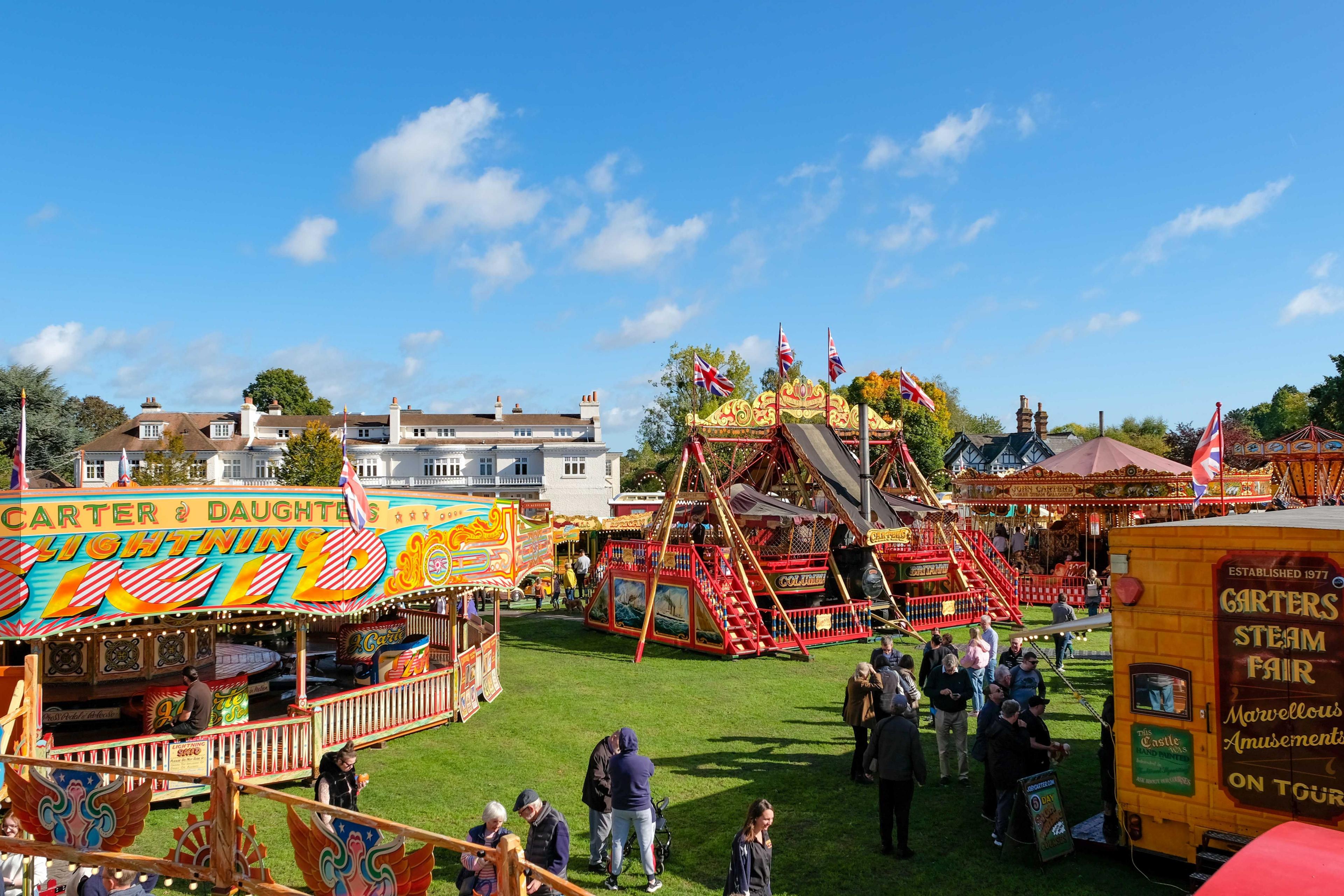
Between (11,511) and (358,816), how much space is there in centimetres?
690

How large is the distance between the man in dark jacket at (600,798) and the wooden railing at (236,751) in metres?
4.57

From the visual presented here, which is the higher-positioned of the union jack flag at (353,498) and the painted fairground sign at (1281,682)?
the union jack flag at (353,498)

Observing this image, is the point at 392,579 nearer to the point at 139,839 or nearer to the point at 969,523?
the point at 139,839

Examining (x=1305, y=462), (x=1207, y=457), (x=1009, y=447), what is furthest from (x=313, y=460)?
(x=1009, y=447)

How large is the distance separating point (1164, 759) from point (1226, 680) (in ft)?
3.07

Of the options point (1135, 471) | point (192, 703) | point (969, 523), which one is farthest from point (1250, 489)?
point (192, 703)

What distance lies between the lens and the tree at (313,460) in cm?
5450

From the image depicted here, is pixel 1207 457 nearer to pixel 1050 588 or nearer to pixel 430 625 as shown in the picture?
pixel 1050 588

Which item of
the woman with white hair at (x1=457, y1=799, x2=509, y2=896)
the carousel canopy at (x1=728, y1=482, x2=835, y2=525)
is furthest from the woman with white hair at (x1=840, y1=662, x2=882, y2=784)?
the carousel canopy at (x1=728, y1=482, x2=835, y2=525)

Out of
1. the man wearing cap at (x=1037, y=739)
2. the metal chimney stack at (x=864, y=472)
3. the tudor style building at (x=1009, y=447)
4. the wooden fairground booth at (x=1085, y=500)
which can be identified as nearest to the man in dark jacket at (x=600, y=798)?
the man wearing cap at (x=1037, y=739)

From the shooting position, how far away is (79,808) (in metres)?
6.94

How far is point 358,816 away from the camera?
5.56 meters

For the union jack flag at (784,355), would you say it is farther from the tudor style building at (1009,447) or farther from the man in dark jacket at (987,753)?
the tudor style building at (1009,447)

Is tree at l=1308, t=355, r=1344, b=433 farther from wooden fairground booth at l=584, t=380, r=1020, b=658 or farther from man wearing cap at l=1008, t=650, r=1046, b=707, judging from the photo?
man wearing cap at l=1008, t=650, r=1046, b=707
